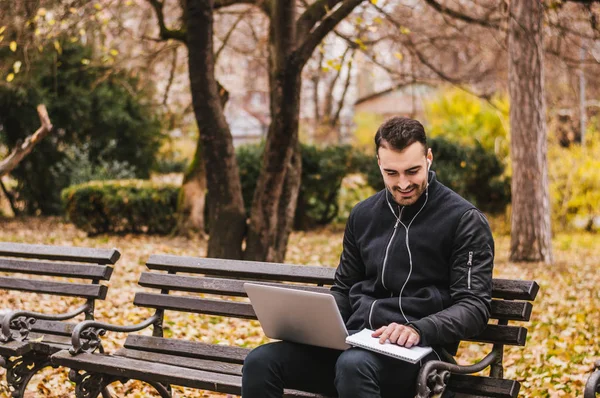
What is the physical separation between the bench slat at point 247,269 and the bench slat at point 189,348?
0.42m

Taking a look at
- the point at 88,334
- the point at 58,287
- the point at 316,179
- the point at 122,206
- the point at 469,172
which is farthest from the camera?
the point at 469,172

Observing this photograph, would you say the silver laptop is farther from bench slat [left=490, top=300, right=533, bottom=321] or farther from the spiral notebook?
bench slat [left=490, top=300, right=533, bottom=321]

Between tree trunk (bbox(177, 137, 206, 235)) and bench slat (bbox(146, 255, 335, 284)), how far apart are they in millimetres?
9798

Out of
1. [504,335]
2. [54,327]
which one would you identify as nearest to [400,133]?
[504,335]

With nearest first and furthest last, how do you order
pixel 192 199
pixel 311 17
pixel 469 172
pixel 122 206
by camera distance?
pixel 311 17 → pixel 122 206 → pixel 192 199 → pixel 469 172

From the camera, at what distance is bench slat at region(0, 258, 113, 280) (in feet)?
15.5

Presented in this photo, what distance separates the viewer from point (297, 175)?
998 centimetres

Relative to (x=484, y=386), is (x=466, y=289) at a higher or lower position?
higher

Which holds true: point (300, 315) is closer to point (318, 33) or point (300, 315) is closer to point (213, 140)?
point (213, 140)

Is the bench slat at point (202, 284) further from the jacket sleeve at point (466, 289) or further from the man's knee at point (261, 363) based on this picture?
the jacket sleeve at point (466, 289)

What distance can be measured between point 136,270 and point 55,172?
9774mm

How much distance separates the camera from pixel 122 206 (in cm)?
1409

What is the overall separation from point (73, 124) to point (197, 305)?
15.0 metres

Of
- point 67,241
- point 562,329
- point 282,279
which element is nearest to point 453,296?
point 282,279
